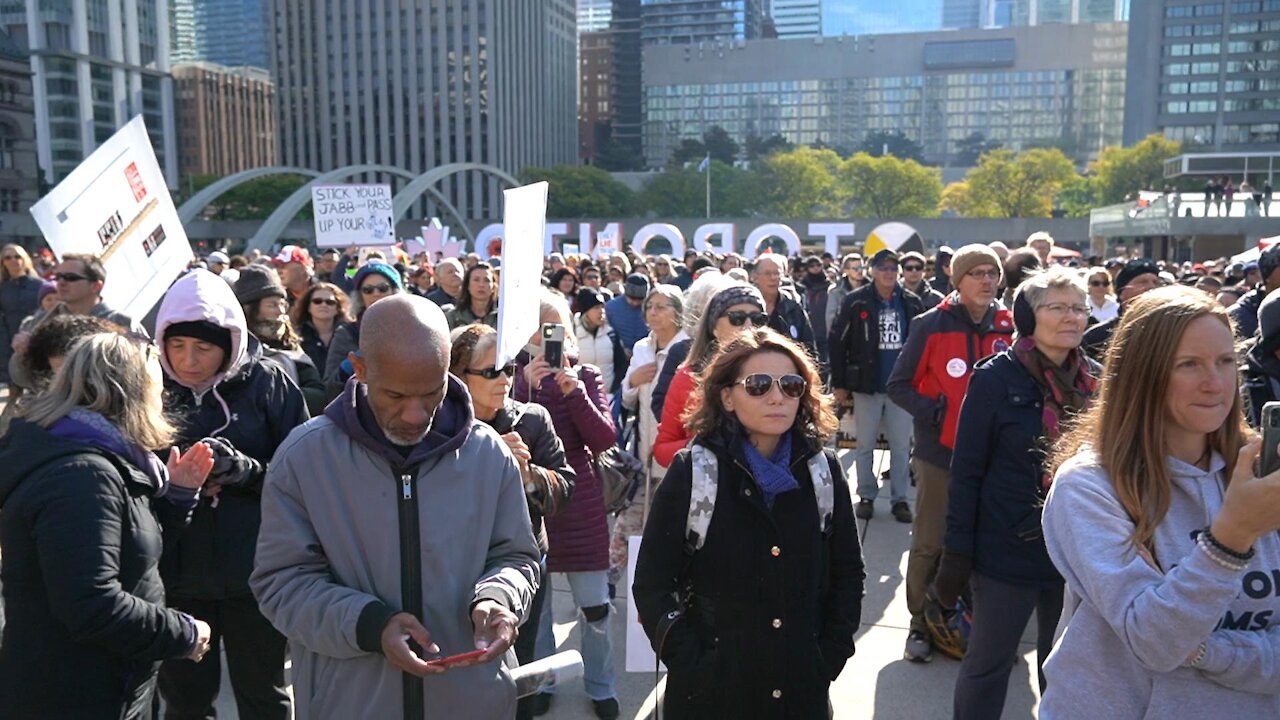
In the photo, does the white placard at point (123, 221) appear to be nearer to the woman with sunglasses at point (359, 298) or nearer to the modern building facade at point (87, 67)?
the woman with sunglasses at point (359, 298)

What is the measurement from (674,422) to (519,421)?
0.81 m

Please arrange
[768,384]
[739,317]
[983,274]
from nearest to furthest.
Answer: [768,384]
[739,317]
[983,274]

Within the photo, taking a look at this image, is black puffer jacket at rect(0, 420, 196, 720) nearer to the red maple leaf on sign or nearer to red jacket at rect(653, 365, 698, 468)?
red jacket at rect(653, 365, 698, 468)

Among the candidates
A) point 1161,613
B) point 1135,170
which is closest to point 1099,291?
point 1161,613

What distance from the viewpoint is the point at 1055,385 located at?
3789 millimetres

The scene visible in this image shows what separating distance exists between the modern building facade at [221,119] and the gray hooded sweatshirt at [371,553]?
126 m

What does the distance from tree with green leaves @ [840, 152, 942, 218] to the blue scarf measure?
8461 cm

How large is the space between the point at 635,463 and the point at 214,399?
1786 millimetres

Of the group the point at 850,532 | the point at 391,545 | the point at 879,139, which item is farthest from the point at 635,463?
the point at 879,139

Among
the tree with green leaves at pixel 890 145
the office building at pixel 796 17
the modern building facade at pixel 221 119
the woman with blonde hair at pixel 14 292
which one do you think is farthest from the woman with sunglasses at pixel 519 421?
the office building at pixel 796 17

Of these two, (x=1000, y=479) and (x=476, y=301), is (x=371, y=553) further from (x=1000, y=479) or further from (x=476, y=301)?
(x=476, y=301)

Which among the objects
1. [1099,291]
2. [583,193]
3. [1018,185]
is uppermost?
[1018,185]

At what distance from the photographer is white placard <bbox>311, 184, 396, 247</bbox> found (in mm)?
15773

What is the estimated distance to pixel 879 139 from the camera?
424 feet
